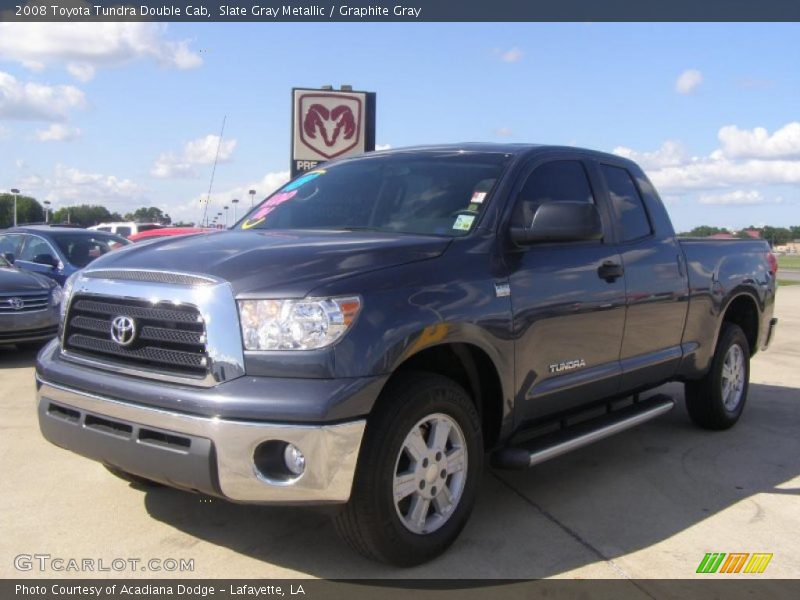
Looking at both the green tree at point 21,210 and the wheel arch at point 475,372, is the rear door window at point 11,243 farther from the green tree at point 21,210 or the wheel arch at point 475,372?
the green tree at point 21,210

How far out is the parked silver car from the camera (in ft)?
28.8

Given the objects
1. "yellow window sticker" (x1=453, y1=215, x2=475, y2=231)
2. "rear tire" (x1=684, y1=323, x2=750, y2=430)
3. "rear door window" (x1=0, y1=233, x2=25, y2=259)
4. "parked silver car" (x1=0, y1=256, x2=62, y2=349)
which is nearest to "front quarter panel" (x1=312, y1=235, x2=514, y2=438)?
"yellow window sticker" (x1=453, y1=215, x2=475, y2=231)

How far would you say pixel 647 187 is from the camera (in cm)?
559

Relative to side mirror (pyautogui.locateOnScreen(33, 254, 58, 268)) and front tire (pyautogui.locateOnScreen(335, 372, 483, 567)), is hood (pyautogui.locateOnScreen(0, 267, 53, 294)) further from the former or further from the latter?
front tire (pyautogui.locateOnScreen(335, 372, 483, 567))

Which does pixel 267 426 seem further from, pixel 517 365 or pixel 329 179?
pixel 329 179

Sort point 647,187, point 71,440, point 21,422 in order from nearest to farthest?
point 71,440 → point 647,187 → point 21,422

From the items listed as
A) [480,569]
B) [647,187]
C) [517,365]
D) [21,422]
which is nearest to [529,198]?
[517,365]

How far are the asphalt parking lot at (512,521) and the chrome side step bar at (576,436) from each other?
0.37 meters

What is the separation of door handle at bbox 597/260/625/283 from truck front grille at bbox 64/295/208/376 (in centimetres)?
242

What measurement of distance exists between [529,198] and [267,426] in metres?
2.09

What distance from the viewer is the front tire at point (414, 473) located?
10.6 ft

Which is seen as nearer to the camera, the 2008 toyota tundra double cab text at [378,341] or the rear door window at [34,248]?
the 2008 toyota tundra double cab text at [378,341]

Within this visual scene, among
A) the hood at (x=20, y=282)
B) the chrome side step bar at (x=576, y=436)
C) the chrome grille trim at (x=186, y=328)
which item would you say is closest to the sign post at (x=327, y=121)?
the hood at (x=20, y=282)

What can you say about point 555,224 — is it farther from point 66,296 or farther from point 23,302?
point 23,302
